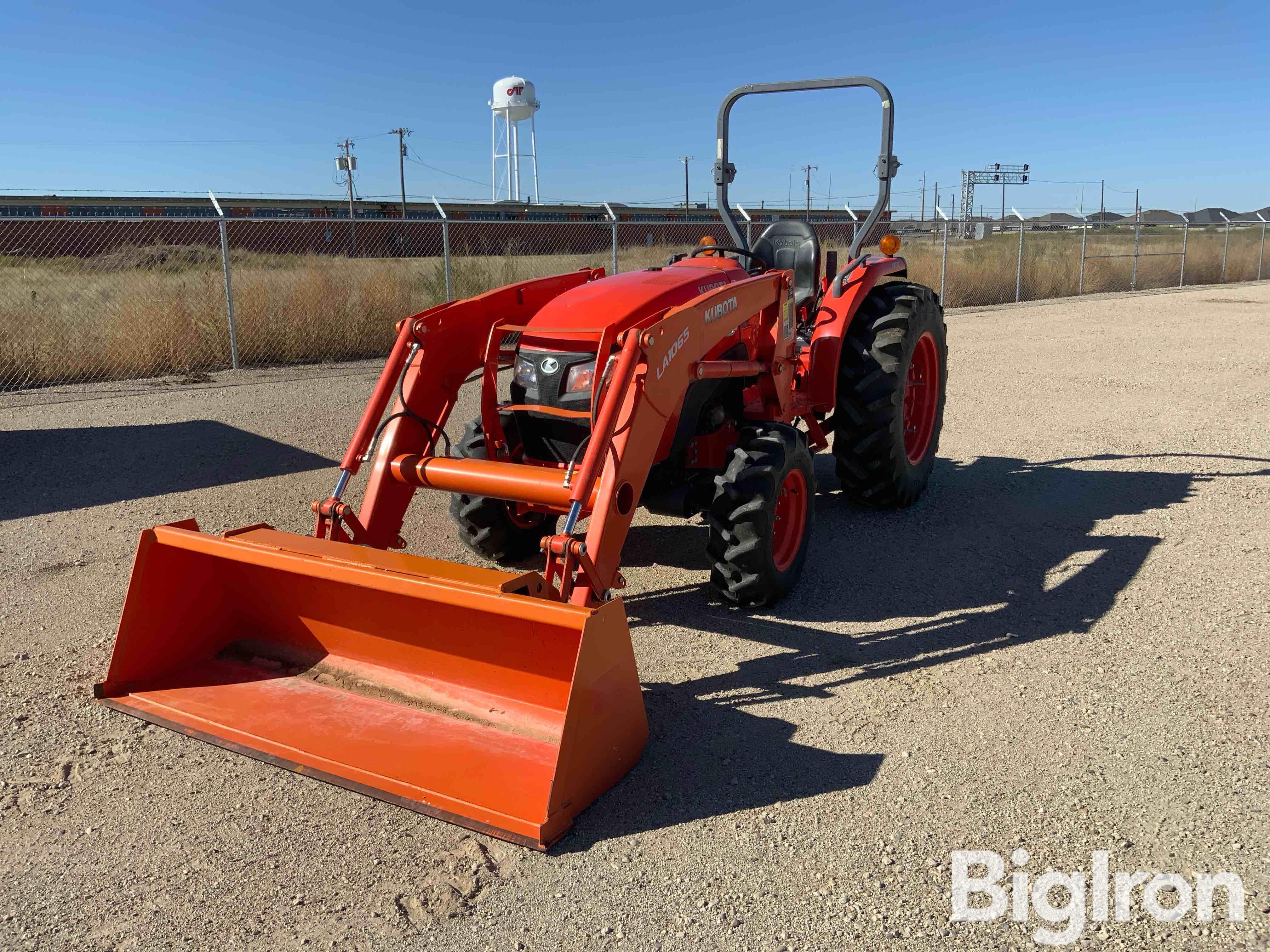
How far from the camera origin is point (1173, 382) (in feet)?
35.8

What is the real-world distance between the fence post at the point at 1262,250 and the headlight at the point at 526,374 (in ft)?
102

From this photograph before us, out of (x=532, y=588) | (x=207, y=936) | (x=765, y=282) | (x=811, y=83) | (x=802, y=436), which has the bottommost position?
(x=207, y=936)

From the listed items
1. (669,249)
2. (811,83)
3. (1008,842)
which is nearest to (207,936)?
(1008,842)

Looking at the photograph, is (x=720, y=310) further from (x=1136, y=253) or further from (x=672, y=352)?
(x=1136, y=253)

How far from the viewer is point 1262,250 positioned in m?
29.6

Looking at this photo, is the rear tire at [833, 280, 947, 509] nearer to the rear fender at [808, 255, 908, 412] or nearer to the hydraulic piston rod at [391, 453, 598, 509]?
the rear fender at [808, 255, 908, 412]

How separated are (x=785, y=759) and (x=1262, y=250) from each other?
3240cm

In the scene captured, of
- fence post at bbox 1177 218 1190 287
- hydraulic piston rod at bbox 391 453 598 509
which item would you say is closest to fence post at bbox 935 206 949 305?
fence post at bbox 1177 218 1190 287

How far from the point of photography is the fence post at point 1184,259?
26500 millimetres

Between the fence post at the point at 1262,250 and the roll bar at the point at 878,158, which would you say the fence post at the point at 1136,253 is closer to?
the fence post at the point at 1262,250

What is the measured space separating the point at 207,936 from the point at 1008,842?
2198mm

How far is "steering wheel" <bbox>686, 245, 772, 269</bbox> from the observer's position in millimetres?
5586

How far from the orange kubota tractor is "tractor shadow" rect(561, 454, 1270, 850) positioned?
21 cm

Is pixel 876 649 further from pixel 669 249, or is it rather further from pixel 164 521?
pixel 669 249
